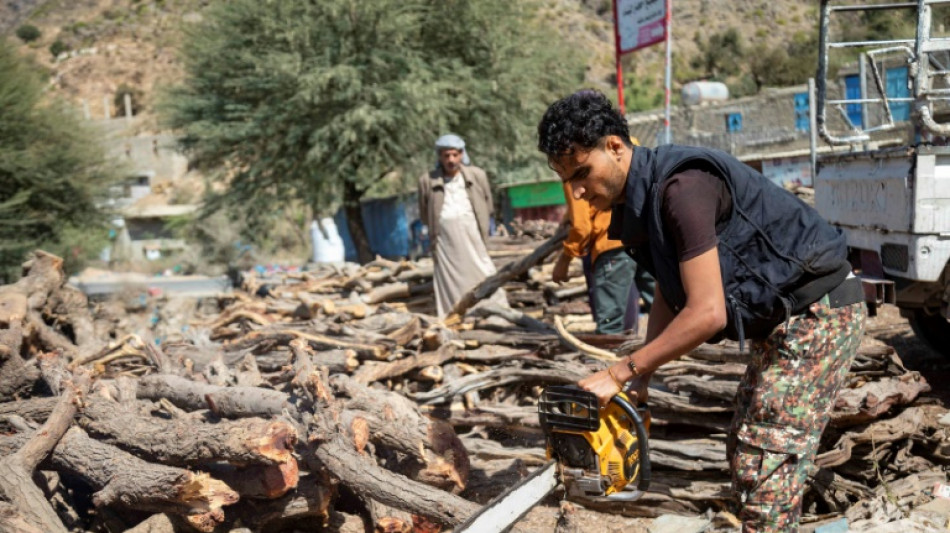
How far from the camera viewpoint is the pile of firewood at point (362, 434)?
160 inches

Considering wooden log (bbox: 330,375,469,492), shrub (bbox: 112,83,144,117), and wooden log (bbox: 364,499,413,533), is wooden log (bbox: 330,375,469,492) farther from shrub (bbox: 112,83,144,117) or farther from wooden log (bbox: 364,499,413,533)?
shrub (bbox: 112,83,144,117)

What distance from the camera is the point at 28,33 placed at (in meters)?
82.4

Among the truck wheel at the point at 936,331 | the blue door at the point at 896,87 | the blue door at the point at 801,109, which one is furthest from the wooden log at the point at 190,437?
the blue door at the point at 801,109

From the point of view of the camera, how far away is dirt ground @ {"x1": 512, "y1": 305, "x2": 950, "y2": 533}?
4508mm

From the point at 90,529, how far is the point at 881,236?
4.83m

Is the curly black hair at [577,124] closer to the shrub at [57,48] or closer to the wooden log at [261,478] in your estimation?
the wooden log at [261,478]

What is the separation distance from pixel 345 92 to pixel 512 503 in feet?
50.8

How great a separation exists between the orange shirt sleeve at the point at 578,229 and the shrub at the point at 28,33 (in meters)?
88.8

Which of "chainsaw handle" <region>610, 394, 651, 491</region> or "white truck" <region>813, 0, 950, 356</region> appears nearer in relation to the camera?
"chainsaw handle" <region>610, 394, 651, 491</region>

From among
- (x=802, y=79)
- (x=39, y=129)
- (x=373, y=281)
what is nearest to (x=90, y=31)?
(x=802, y=79)

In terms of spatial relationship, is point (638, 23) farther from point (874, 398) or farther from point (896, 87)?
point (896, 87)

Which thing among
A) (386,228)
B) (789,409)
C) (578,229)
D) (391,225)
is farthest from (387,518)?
(386,228)

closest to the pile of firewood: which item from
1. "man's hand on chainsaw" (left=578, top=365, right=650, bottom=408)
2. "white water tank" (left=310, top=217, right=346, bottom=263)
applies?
"man's hand on chainsaw" (left=578, top=365, right=650, bottom=408)

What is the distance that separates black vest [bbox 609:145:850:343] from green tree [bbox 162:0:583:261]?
15.2 metres
